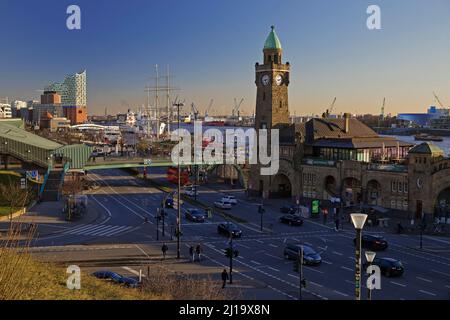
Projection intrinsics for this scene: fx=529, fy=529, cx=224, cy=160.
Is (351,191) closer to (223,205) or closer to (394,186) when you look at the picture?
(394,186)

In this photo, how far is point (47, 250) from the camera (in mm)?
36406

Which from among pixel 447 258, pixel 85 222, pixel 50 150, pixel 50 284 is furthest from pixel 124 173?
pixel 50 284

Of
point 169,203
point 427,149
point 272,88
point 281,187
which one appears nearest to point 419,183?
point 427,149

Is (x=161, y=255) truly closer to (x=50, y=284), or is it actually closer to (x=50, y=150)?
(x=50, y=284)

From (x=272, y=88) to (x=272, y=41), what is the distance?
662 centimetres

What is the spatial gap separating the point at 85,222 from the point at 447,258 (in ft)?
103

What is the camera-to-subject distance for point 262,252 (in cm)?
3694

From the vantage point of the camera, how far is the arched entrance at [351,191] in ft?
186

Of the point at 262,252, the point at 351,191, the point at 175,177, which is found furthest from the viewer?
the point at 175,177

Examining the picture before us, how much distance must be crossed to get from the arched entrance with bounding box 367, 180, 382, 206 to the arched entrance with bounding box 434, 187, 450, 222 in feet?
20.6

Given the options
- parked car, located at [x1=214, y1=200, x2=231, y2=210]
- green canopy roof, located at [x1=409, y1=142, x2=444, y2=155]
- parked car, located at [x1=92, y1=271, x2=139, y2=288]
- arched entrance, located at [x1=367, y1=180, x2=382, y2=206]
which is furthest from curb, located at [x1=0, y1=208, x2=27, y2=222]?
green canopy roof, located at [x1=409, y1=142, x2=444, y2=155]

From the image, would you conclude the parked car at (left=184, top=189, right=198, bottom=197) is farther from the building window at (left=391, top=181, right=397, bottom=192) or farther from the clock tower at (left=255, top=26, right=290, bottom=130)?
the building window at (left=391, top=181, right=397, bottom=192)

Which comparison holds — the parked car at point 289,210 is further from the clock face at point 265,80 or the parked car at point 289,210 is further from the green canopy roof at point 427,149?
the clock face at point 265,80
